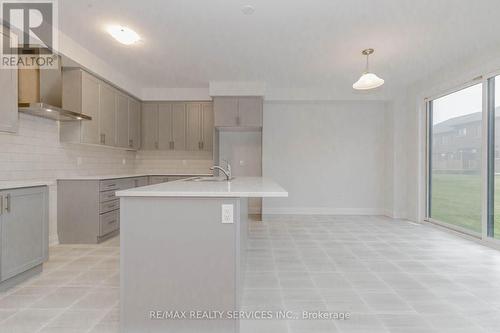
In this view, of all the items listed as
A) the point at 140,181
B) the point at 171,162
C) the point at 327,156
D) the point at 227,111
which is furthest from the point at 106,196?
the point at 327,156

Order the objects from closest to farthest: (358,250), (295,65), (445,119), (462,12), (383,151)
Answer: (462,12)
(358,250)
(295,65)
(445,119)
(383,151)

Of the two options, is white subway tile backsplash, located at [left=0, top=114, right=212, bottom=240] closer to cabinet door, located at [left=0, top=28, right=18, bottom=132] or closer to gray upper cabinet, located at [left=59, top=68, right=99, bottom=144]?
gray upper cabinet, located at [left=59, top=68, right=99, bottom=144]

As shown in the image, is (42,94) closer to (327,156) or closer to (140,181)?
(140,181)

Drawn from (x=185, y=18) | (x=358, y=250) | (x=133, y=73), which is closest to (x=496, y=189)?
(x=358, y=250)

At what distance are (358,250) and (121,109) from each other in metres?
4.42

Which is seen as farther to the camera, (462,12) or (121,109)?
(121,109)

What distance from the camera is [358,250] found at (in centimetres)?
346

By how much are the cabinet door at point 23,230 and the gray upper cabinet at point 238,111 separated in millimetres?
3164

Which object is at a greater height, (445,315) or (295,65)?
(295,65)

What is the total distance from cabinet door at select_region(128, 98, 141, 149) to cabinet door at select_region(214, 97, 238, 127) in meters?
1.61

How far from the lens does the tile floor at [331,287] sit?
6.21 ft

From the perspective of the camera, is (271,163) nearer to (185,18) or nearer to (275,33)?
(275,33)

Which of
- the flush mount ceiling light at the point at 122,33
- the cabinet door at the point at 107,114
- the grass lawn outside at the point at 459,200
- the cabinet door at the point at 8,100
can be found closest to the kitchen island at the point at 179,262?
the cabinet door at the point at 8,100

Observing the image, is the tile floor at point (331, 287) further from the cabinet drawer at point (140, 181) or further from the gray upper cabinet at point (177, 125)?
the gray upper cabinet at point (177, 125)
